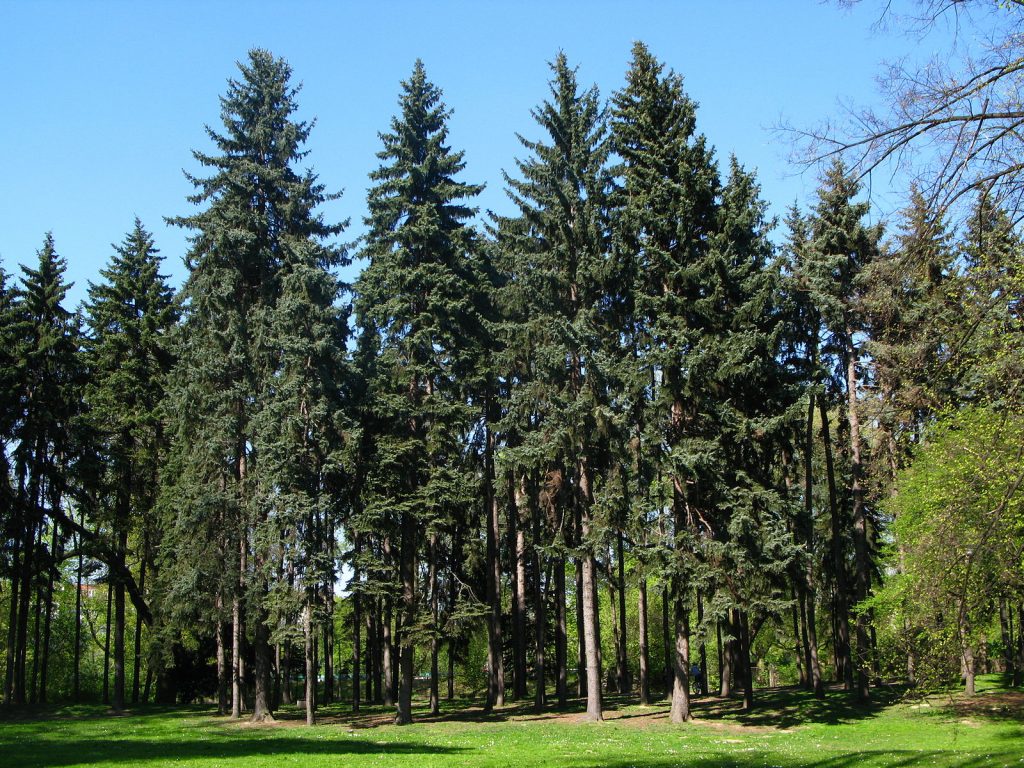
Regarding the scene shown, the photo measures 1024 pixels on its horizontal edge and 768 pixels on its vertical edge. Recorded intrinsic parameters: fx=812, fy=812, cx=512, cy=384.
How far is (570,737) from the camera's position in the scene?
19500 mm

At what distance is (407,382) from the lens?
86.5 feet

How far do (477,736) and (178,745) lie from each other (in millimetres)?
7182

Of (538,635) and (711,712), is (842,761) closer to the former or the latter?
(711,712)

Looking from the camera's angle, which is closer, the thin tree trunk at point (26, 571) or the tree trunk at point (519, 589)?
the tree trunk at point (519, 589)

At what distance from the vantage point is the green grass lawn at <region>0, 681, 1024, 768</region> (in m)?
14.6

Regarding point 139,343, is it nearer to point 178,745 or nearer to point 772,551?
point 178,745

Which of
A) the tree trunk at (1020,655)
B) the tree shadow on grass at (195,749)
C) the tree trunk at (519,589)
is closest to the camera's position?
the tree shadow on grass at (195,749)

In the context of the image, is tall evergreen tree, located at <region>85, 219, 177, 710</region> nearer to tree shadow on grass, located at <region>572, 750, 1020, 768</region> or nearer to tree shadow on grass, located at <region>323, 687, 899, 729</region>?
tree shadow on grass, located at <region>323, 687, 899, 729</region>

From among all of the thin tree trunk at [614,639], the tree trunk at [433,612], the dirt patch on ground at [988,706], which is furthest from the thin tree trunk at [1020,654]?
the tree trunk at [433,612]

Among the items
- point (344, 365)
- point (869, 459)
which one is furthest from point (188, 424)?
point (869, 459)

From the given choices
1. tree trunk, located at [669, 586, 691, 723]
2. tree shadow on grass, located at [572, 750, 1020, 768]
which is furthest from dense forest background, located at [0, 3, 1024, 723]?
tree shadow on grass, located at [572, 750, 1020, 768]

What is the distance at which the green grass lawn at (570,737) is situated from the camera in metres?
14.6

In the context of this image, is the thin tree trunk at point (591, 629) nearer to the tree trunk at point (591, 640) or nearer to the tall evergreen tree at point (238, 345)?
the tree trunk at point (591, 640)

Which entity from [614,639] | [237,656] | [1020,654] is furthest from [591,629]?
[1020,654]
